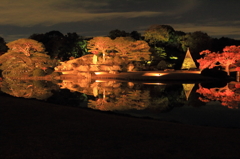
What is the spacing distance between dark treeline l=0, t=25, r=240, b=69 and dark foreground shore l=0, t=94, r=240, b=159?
38.4 metres

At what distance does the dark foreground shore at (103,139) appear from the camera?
387 centimetres

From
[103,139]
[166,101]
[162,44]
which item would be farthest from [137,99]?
[162,44]

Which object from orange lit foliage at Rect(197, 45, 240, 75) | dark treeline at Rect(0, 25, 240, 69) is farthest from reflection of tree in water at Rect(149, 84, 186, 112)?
dark treeline at Rect(0, 25, 240, 69)

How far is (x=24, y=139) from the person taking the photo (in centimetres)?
443

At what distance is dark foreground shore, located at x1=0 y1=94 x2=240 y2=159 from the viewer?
3865mm

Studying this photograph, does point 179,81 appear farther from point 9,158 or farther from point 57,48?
point 57,48

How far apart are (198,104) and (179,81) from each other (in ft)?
43.1

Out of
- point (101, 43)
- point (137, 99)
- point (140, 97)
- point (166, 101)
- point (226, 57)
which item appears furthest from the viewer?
point (101, 43)

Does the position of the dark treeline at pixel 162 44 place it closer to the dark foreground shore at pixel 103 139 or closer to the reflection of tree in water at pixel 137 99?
the reflection of tree in water at pixel 137 99

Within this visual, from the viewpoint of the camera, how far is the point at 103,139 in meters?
4.59

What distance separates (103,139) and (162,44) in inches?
1937

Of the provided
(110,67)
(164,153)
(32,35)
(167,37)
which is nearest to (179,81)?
(110,67)

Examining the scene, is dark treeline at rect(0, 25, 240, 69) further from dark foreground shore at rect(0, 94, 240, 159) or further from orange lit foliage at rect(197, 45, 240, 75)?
dark foreground shore at rect(0, 94, 240, 159)

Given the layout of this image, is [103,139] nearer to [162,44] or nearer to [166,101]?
[166,101]
